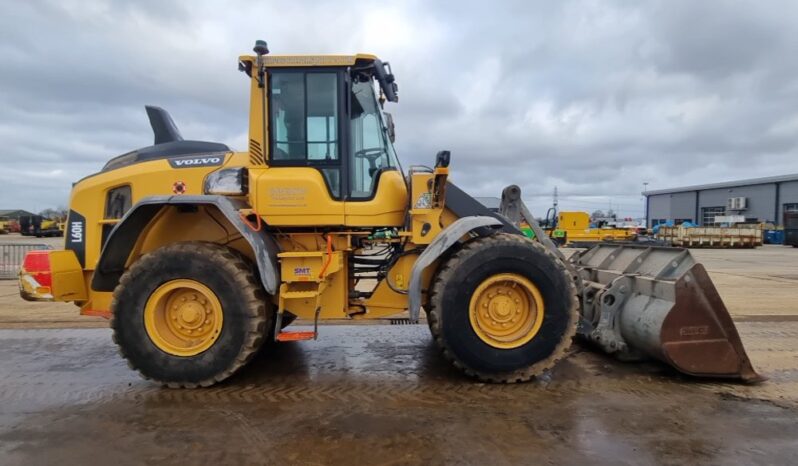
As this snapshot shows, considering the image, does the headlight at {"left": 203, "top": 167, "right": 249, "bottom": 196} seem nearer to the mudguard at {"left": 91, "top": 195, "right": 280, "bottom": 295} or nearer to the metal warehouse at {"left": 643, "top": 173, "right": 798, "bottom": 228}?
the mudguard at {"left": 91, "top": 195, "right": 280, "bottom": 295}

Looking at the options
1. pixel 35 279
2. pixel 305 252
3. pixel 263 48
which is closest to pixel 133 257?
pixel 35 279

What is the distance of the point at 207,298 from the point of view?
14.1 ft

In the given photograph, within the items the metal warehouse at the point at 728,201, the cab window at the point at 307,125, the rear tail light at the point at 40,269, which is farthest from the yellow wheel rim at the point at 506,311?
the metal warehouse at the point at 728,201

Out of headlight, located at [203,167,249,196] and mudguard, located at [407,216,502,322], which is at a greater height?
headlight, located at [203,167,249,196]

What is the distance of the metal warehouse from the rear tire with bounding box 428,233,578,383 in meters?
50.9

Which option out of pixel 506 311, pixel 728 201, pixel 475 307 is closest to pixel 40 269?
pixel 475 307

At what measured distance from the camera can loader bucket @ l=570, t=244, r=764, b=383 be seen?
4.23 m

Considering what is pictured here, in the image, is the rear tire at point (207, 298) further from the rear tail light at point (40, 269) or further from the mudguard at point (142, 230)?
the rear tail light at point (40, 269)

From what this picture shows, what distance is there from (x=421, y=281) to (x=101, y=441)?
Result: 2.66 metres

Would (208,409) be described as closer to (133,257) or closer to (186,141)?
(133,257)

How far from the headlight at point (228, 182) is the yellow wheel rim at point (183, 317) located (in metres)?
0.89

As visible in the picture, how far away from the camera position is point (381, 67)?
4793 mm

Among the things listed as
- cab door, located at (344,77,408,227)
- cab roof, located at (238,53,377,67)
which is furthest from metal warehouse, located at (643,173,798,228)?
cab roof, located at (238,53,377,67)

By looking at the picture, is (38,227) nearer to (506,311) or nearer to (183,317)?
(183,317)
